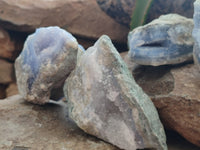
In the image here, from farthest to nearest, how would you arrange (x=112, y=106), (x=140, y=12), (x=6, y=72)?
(x=6, y=72) < (x=140, y=12) < (x=112, y=106)

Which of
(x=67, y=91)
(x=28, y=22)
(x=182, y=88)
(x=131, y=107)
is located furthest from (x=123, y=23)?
(x=131, y=107)

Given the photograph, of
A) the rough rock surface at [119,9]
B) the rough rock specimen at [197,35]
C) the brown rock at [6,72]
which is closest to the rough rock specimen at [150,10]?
the rough rock surface at [119,9]

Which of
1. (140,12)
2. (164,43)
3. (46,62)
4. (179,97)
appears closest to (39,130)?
(46,62)

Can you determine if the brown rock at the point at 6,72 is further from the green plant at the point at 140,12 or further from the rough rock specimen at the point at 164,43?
the rough rock specimen at the point at 164,43

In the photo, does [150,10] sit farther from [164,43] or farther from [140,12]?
[164,43]

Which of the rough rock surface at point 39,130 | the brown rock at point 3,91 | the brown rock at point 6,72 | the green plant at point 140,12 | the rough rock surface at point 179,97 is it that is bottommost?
the brown rock at point 3,91

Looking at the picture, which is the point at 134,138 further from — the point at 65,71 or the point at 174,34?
the point at 174,34
